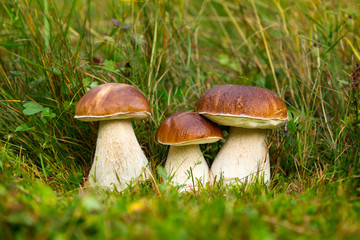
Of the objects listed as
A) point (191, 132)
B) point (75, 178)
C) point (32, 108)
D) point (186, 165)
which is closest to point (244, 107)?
point (191, 132)

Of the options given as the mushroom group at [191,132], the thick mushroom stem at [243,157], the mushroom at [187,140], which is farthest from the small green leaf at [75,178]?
the thick mushroom stem at [243,157]

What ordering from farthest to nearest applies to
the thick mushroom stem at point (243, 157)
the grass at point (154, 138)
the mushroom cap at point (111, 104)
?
1. the thick mushroom stem at point (243, 157)
2. the mushroom cap at point (111, 104)
3. the grass at point (154, 138)

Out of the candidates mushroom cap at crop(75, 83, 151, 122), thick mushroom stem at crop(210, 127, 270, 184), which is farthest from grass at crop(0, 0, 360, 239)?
mushroom cap at crop(75, 83, 151, 122)

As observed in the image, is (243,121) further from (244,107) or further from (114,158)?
(114,158)

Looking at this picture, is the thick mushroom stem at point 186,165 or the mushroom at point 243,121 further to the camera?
the thick mushroom stem at point 186,165

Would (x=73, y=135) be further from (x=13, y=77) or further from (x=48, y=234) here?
(x=48, y=234)

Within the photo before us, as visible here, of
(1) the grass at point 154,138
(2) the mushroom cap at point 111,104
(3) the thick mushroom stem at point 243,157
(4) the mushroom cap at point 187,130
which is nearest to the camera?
(1) the grass at point 154,138

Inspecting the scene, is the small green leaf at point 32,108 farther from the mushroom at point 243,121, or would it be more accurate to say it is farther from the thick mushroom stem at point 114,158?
the mushroom at point 243,121

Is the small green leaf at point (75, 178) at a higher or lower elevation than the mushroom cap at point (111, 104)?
lower
